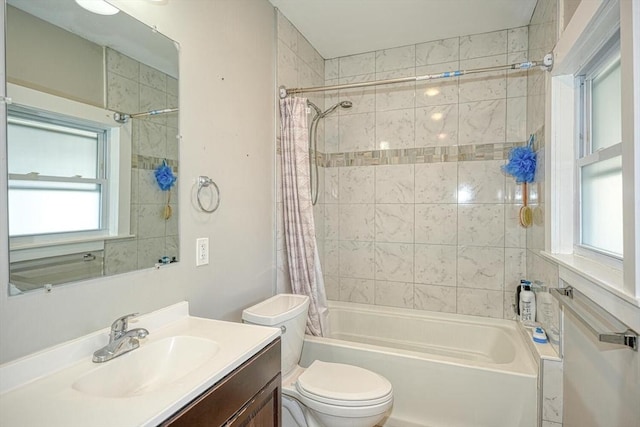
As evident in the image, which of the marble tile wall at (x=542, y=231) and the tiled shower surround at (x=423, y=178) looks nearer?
the marble tile wall at (x=542, y=231)

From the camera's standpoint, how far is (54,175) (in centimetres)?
105

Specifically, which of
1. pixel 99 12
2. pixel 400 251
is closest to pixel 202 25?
pixel 99 12

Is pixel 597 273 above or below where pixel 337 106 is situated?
below

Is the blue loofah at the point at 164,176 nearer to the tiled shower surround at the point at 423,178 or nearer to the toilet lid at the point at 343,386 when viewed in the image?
the tiled shower surround at the point at 423,178

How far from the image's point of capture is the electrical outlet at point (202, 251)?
1604 mm

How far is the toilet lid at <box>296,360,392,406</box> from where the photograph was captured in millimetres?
1563

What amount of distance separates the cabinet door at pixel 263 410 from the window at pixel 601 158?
1.37 metres

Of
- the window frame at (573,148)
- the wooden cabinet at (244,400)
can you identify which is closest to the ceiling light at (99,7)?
the wooden cabinet at (244,400)

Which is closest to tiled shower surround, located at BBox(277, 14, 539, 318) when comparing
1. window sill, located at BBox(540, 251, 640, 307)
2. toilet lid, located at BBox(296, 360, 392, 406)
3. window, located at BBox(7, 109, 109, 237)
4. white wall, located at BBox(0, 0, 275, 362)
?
white wall, located at BBox(0, 0, 275, 362)

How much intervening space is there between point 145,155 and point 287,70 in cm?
144

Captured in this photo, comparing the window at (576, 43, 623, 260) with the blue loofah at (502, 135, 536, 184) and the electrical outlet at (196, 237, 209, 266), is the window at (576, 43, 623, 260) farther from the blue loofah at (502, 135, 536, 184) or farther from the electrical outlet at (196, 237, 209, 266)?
the electrical outlet at (196, 237, 209, 266)

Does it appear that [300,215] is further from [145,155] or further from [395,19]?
[395,19]

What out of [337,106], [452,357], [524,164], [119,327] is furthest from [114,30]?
[452,357]

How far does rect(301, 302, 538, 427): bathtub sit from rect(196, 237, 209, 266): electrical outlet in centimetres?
94
